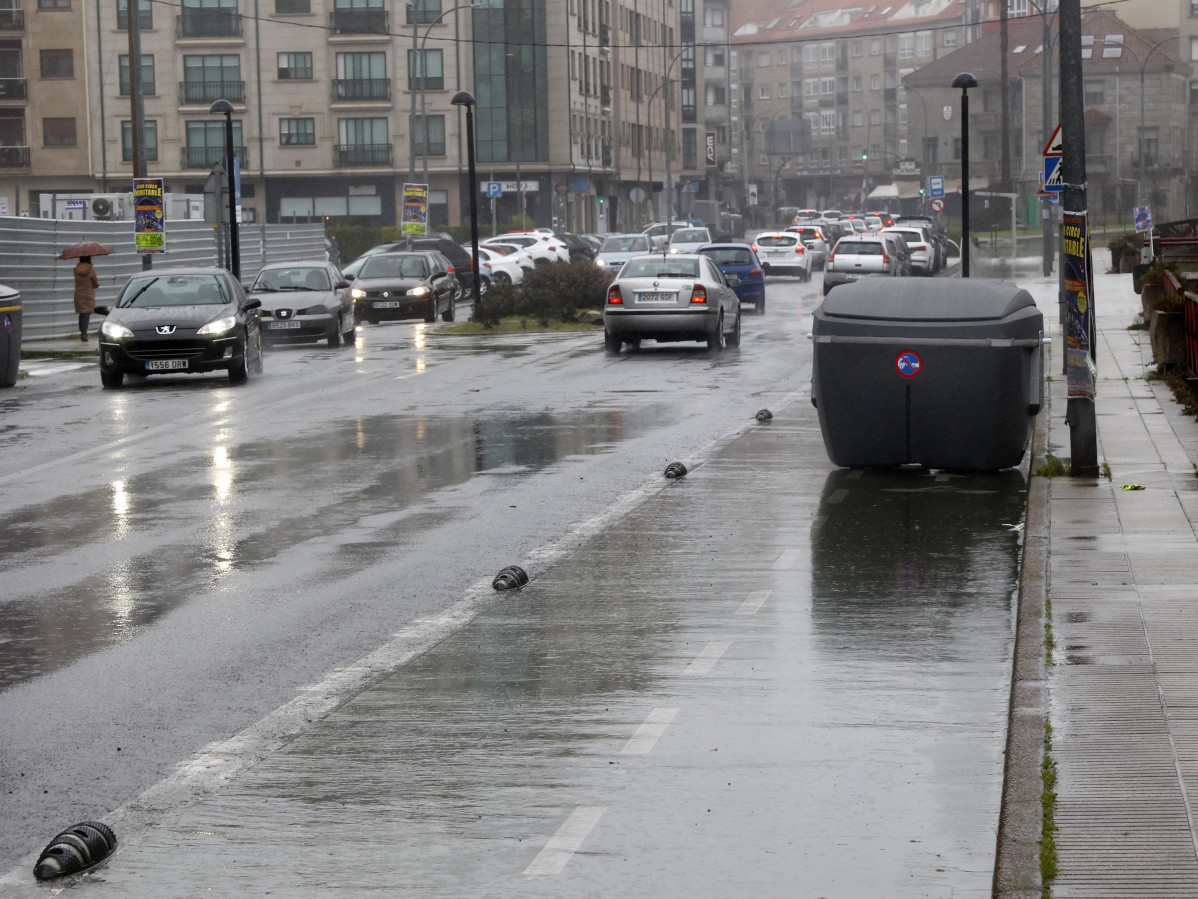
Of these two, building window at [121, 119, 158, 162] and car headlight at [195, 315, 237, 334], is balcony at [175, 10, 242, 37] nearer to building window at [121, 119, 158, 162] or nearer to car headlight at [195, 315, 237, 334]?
building window at [121, 119, 158, 162]

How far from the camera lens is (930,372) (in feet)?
44.1

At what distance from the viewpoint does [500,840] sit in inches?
Answer: 216

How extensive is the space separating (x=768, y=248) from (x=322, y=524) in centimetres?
4729

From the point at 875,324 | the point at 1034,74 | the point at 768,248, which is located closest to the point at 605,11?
the point at 1034,74

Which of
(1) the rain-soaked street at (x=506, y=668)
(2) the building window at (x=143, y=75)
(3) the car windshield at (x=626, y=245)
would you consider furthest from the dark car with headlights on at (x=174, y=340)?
(2) the building window at (x=143, y=75)

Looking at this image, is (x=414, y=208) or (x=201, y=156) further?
(x=201, y=156)

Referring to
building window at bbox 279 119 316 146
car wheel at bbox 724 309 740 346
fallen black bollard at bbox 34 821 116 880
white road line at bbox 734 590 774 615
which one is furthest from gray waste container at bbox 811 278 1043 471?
building window at bbox 279 119 316 146

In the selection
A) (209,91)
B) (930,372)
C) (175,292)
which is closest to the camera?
(930,372)

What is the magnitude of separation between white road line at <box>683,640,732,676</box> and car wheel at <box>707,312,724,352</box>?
20196 millimetres

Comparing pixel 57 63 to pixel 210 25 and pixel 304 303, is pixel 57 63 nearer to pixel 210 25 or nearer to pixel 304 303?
pixel 210 25

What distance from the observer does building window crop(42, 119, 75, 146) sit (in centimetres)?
8731

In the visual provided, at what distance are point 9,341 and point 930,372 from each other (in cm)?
1571

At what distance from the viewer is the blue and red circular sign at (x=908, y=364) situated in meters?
13.4

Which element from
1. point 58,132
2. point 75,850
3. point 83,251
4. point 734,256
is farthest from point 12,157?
point 75,850
